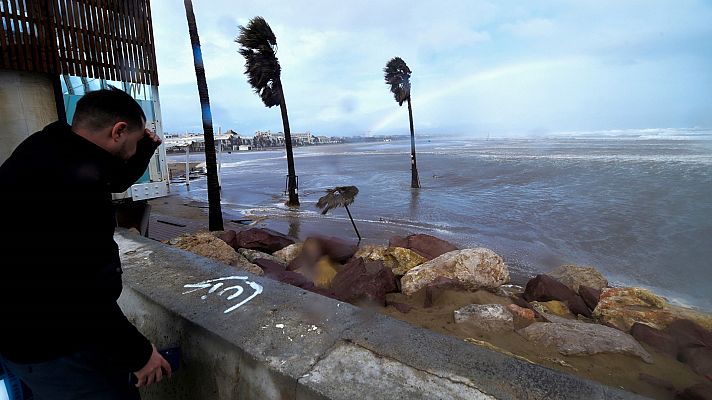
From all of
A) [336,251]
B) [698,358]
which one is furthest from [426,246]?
[698,358]

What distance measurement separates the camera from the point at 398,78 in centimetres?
2284

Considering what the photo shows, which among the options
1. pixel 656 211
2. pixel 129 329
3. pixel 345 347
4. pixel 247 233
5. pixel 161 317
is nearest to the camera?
pixel 129 329

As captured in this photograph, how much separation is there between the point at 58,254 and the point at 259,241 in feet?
22.6

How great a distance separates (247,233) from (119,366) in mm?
6898

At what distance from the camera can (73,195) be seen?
133 cm

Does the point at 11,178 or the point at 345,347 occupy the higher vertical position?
the point at 11,178

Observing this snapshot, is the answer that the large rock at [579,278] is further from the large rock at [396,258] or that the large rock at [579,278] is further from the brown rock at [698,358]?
the brown rock at [698,358]

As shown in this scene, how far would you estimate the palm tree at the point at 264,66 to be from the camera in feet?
56.6

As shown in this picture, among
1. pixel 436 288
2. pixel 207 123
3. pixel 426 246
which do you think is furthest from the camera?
pixel 207 123

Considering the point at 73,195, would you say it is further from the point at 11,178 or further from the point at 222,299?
the point at 222,299

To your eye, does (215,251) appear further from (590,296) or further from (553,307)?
(590,296)

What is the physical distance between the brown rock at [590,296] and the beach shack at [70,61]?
741 cm

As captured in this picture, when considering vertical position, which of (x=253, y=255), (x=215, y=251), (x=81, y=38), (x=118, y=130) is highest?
(x=81, y=38)

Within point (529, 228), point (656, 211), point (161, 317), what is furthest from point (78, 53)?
point (656, 211)
